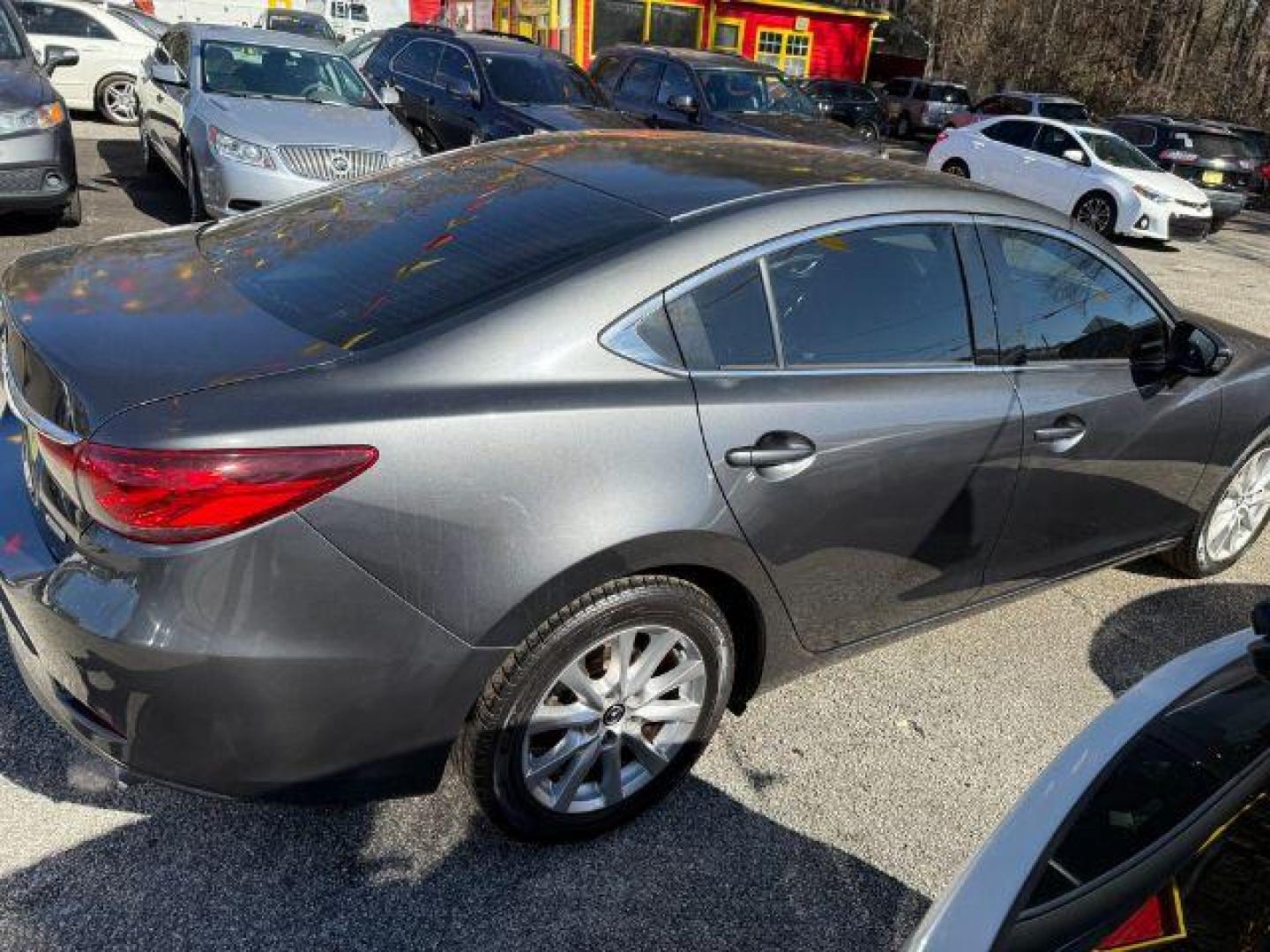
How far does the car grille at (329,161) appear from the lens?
7.26 m

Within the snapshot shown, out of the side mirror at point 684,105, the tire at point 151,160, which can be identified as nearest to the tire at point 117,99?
the tire at point 151,160

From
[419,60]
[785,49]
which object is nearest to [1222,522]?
[419,60]

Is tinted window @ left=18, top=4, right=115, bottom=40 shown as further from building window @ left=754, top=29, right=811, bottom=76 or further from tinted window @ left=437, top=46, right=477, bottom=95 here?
building window @ left=754, top=29, right=811, bottom=76

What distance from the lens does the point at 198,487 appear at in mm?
1903

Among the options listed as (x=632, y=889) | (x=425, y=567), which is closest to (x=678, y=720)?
(x=632, y=889)

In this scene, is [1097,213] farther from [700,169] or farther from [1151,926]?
[1151,926]

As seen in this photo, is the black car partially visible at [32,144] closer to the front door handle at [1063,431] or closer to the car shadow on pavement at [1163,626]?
the front door handle at [1063,431]

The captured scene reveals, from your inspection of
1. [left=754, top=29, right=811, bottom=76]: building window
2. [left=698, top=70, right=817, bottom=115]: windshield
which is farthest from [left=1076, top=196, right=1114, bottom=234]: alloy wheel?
[left=754, top=29, right=811, bottom=76]: building window

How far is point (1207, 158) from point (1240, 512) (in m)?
14.0

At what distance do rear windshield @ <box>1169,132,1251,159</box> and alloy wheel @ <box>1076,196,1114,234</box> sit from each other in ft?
11.0

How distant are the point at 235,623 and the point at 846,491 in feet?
4.80

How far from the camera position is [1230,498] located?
13.5 ft

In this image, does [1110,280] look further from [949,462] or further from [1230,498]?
[1230,498]

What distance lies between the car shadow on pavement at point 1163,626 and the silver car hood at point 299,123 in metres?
5.99
